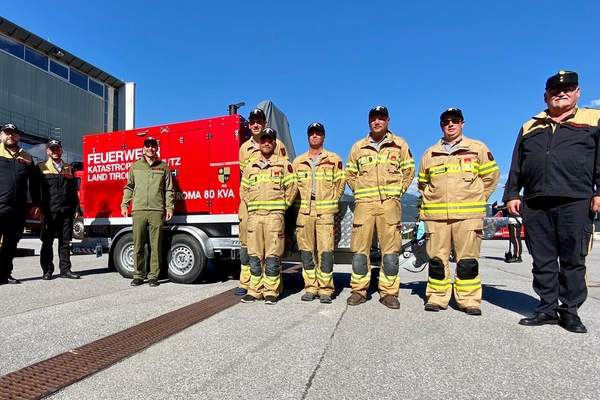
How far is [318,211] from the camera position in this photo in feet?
14.5

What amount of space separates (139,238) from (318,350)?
3790 mm

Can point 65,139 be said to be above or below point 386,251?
above

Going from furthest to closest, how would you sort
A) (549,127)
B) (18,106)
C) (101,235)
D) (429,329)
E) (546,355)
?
(18,106), (101,235), (549,127), (429,329), (546,355)

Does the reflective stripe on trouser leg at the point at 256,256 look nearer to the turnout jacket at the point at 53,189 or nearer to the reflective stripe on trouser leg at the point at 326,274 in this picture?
the reflective stripe on trouser leg at the point at 326,274

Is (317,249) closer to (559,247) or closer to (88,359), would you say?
(559,247)

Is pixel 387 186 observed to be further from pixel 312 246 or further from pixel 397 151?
pixel 312 246

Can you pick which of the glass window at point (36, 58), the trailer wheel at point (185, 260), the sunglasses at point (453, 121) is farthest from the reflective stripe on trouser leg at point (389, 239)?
the glass window at point (36, 58)

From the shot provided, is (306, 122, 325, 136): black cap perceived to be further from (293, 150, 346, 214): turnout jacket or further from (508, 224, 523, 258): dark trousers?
(508, 224, 523, 258): dark trousers

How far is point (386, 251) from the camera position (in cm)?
413

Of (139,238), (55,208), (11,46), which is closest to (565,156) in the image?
(139,238)

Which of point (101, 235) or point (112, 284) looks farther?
point (101, 235)

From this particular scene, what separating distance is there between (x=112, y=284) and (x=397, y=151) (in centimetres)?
446

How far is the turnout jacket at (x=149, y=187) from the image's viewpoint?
17.9 ft

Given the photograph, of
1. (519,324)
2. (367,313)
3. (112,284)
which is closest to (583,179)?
(519,324)
